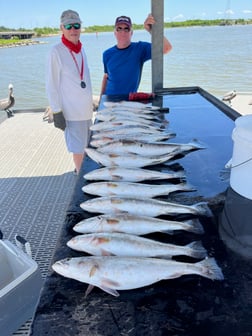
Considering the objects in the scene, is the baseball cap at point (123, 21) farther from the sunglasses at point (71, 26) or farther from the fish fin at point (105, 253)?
the fish fin at point (105, 253)

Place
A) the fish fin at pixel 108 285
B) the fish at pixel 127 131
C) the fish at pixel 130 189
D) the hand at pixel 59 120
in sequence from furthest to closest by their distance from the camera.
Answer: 1. the hand at pixel 59 120
2. the fish at pixel 127 131
3. the fish at pixel 130 189
4. the fish fin at pixel 108 285

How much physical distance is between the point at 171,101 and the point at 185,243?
98.5 inches

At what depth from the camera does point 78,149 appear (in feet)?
12.2

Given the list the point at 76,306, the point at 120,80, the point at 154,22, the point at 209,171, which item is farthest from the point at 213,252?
the point at 154,22

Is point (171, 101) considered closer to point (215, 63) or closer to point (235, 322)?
point (235, 322)

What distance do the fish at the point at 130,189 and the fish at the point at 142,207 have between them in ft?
0.28

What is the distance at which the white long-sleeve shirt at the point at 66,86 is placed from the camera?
3.34m

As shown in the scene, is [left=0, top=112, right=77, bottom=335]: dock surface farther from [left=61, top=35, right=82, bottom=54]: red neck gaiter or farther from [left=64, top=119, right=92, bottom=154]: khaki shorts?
[left=61, top=35, right=82, bottom=54]: red neck gaiter

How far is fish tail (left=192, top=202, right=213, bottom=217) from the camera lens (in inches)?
53.9

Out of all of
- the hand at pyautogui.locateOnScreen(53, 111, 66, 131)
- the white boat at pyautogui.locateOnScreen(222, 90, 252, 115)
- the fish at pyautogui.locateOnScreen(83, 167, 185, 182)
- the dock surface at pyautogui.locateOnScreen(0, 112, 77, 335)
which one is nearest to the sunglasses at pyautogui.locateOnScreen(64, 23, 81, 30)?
the hand at pyautogui.locateOnScreen(53, 111, 66, 131)

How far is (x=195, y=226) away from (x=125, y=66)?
9.92ft

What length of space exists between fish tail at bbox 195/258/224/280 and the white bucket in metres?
0.49

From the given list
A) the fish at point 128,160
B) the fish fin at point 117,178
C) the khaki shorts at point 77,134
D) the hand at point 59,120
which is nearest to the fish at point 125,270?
the fish fin at point 117,178

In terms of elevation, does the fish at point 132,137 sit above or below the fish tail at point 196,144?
above
